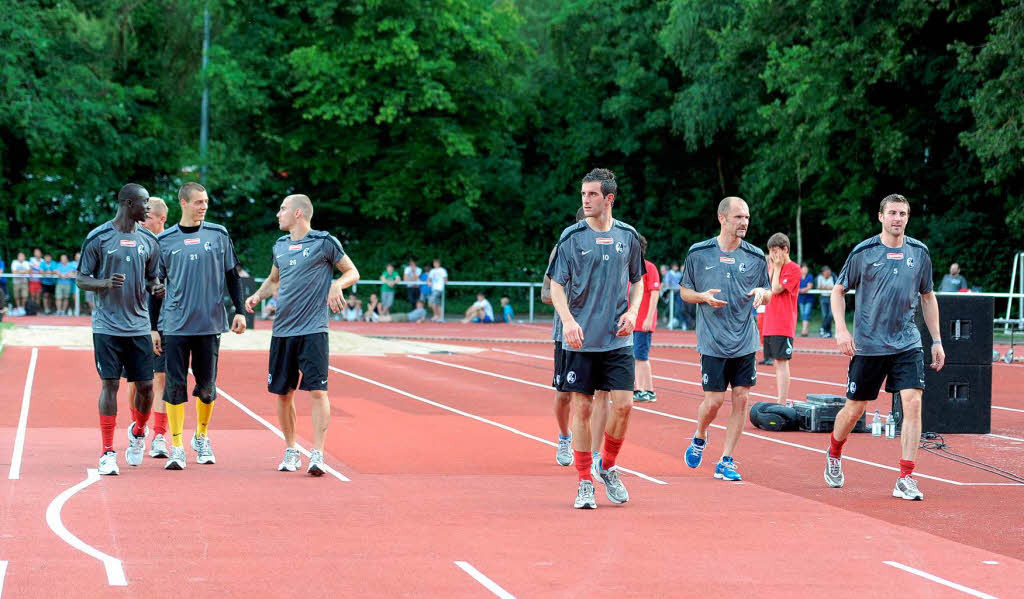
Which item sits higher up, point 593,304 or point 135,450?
point 593,304

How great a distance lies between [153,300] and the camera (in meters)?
10.1

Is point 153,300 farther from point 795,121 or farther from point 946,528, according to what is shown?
point 795,121

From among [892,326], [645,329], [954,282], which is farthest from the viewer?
[954,282]

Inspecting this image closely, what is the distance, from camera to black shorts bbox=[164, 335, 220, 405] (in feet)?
32.1

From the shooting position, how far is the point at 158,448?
1030cm

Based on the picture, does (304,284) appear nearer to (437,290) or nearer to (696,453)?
(696,453)

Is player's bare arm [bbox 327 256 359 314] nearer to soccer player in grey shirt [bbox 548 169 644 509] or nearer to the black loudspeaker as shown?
soccer player in grey shirt [bbox 548 169 644 509]

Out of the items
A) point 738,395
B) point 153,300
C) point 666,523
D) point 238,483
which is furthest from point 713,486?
point 153,300

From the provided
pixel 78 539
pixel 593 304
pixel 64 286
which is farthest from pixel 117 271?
pixel 64 286

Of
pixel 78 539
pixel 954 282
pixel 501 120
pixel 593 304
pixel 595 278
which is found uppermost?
pixel 501 120

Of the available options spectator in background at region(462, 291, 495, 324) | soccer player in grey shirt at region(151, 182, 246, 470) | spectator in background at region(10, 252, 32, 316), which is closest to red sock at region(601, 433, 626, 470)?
soccer player in grey shirt at region(151, 182, 246, 470)

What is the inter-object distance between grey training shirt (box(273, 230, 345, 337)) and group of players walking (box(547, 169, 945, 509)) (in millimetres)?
1782

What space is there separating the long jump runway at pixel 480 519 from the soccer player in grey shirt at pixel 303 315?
1.89 feet

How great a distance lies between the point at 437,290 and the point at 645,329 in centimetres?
2140
